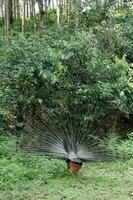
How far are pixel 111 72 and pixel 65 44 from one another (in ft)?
4.69

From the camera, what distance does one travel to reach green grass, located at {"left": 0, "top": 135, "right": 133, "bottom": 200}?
286 inches

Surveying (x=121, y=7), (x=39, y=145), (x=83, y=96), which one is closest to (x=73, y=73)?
(x=83, y=96)

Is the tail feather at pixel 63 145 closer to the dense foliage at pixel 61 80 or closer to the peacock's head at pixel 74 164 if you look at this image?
the peacock's head at pixel 74 164

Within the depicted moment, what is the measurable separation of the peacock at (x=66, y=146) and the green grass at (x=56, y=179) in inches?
12.4

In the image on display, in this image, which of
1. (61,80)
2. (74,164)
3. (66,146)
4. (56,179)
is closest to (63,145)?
(66,146)

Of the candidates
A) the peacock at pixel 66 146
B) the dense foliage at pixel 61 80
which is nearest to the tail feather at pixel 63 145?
the peacock at pixel 66 146

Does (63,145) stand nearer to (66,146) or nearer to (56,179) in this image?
(66,146)

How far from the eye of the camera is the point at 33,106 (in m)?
11.1

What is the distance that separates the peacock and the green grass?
0.32m

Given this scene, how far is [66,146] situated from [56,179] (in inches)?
27.1

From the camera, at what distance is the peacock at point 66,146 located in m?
8.43

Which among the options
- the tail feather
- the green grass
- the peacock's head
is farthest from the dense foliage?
the peacock's head

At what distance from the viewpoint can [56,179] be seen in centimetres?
812

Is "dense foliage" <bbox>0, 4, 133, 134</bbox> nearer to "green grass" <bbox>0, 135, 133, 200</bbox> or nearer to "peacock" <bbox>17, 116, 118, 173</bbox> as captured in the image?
"green grass" <bbox>0, 135, 133, 200</bbox>
